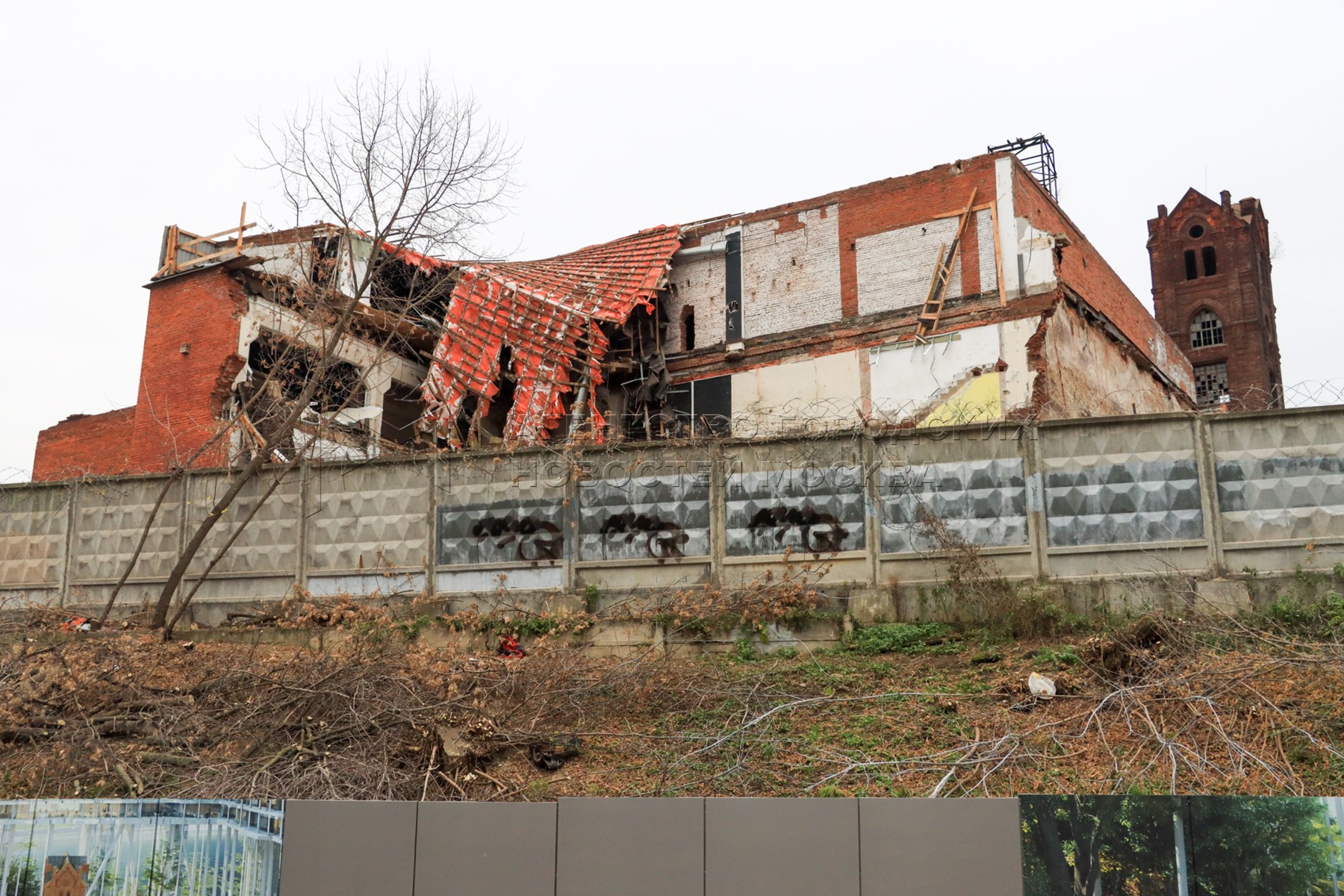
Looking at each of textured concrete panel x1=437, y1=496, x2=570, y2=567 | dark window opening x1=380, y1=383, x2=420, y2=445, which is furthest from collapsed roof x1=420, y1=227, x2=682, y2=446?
textured concrete panel x1=437, y1=496, x2=570, y2=567

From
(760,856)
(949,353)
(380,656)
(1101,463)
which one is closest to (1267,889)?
(760,856)

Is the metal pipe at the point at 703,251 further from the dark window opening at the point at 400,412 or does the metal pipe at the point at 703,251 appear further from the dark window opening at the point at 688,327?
the dark window opening at the point at 400,412

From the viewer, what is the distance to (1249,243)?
175 feet

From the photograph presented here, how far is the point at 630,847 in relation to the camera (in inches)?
240

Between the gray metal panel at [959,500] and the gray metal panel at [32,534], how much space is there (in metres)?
10.4

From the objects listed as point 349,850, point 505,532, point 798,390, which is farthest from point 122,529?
point 798,390

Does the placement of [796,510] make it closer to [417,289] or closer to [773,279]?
[773,279]

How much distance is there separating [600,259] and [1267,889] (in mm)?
20026

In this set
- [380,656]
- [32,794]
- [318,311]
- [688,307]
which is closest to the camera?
[32,794]

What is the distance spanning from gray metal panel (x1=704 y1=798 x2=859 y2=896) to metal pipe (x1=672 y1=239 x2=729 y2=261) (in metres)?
18.2

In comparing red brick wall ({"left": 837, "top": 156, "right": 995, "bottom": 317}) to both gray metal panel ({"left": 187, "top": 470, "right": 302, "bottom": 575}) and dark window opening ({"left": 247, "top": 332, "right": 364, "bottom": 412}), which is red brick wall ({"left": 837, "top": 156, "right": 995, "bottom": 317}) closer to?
dark window opening ({"left": 247, "top": 332, "right": 364, "bottom": 412})

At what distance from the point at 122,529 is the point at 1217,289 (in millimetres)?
50961

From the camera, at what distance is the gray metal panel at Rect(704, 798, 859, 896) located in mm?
5875

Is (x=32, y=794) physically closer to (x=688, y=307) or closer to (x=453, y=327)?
(x=453, y=327)
